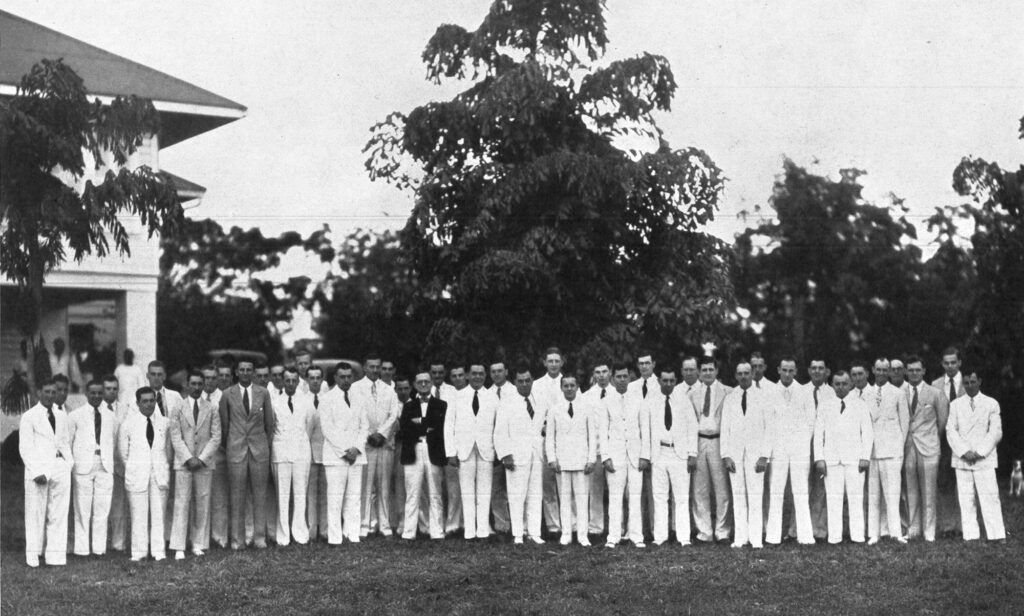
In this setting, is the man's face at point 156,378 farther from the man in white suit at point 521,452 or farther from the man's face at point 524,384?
the man's face at point 524,384

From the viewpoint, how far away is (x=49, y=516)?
416 inches

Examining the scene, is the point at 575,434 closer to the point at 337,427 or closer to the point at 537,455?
the point at 537,455

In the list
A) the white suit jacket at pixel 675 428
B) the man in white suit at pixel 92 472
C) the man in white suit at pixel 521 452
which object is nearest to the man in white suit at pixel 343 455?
the man in white suit at pixel 521 452

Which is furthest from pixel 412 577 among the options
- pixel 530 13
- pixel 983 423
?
pixel 530 13

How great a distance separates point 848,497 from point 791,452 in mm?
663

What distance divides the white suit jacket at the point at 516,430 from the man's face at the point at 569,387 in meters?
0.41

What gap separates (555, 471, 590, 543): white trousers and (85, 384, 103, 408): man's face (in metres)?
4.28

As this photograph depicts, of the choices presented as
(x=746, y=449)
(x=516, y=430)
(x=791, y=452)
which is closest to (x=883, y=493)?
(x=791, y=452)

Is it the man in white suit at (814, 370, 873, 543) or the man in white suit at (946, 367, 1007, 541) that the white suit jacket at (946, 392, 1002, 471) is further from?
the man in white suit at (814, 370, 873, 543)

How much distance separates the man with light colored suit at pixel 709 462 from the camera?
11398 mm

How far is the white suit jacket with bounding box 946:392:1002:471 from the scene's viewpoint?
11.2 metres

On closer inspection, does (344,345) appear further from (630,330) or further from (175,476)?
(175,476)

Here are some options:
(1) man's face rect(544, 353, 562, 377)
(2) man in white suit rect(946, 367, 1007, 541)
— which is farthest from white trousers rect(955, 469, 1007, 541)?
(1) man's face rect(544, 353, 562, 377)

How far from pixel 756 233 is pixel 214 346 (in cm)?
1036
